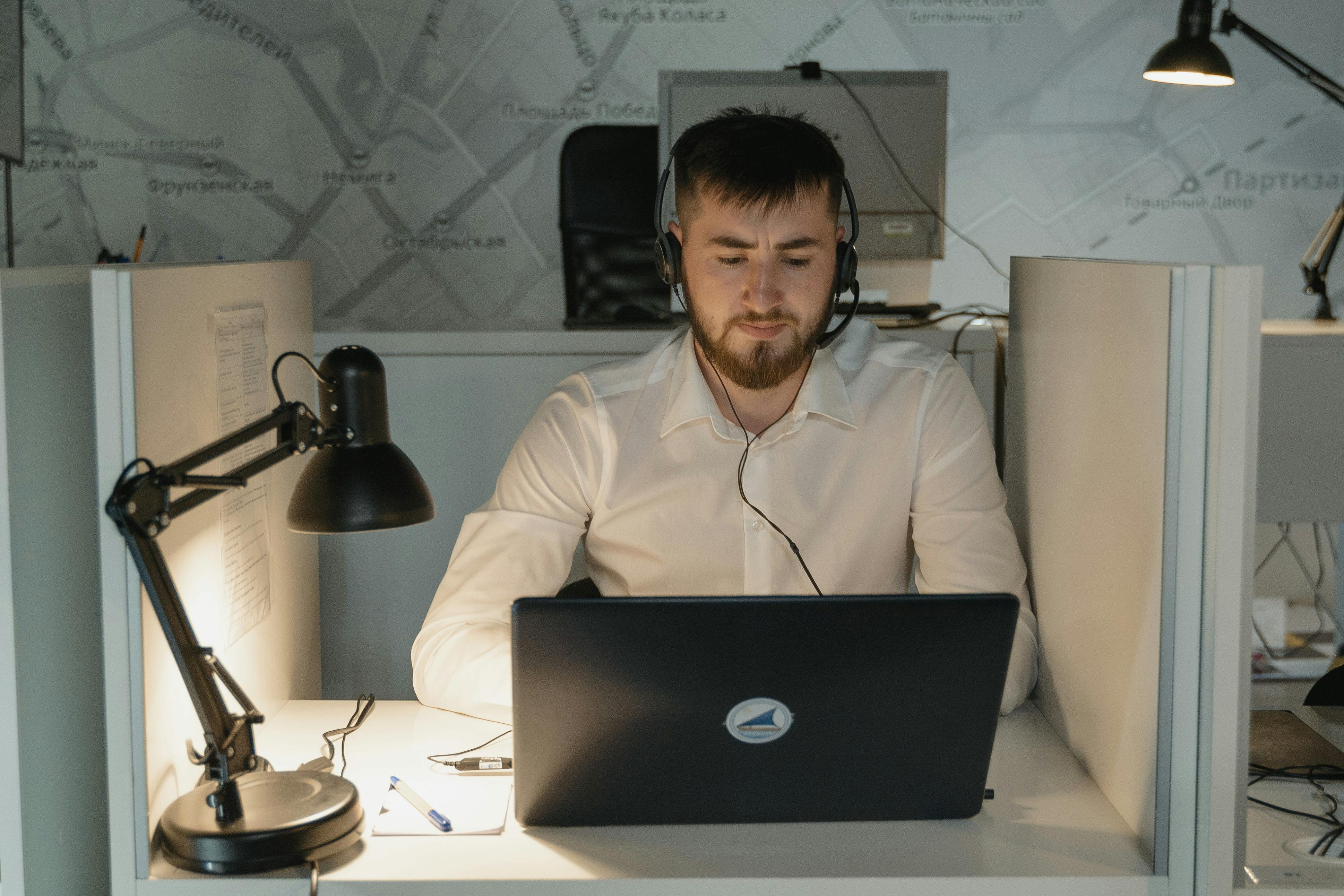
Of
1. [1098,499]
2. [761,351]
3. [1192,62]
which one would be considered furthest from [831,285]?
[1192,62]

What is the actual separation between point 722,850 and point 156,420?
0.60 metres

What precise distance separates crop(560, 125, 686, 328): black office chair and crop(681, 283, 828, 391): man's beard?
4.62 feet

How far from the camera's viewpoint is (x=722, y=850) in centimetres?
93

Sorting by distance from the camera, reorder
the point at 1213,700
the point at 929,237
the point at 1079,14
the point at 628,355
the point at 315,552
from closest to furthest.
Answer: the point at 1213,700
the point at 315,552
the point at 628,355
the point at 929,237
the point at 1079,14

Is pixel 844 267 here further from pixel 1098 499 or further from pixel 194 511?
pixel 194 511

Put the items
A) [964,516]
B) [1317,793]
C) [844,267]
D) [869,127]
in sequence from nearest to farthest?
[1317,793] < [964,516] < [844,267] < [869,127]

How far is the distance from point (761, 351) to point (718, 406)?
10 cm

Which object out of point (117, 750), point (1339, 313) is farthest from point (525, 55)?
point (117, 750)

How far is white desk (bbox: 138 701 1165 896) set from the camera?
34.9 inches

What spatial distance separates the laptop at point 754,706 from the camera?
863 millimetres

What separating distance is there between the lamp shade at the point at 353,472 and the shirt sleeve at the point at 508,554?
27 cm

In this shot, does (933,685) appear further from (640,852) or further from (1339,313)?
(1339,313)

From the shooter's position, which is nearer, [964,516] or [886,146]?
[964,516]

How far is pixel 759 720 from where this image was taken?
89 cm
